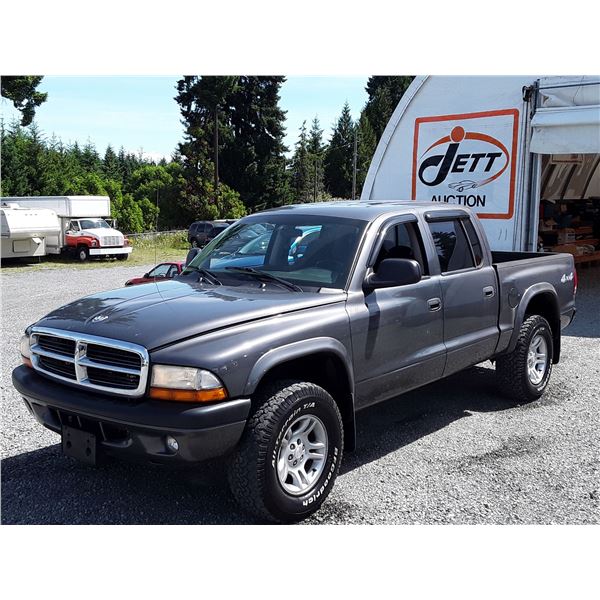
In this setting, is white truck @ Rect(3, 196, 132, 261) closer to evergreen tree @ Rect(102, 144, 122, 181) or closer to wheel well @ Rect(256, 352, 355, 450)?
wheel well @ Rect(256, 352, 355, 450)

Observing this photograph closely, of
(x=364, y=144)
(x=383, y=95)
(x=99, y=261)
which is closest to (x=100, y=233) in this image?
(x=99, y=261)

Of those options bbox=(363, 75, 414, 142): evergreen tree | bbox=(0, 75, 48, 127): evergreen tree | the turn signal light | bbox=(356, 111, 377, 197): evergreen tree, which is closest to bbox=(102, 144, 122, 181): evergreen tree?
bbox=(356, 111, 377, 197): evergreen tree

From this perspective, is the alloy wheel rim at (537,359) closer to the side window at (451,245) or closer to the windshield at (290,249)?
the side window at (451,245)

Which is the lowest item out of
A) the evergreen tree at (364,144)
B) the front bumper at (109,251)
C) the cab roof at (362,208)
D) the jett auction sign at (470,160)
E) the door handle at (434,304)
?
the front bumper at (109,251)

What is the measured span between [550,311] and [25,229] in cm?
2122

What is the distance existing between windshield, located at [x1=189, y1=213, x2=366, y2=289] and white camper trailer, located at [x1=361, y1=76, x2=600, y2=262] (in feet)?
27.0

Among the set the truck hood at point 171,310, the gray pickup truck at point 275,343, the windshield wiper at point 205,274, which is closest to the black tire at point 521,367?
the gray pickup truck at point 275,343

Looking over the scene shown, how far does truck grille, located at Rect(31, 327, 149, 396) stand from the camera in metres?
3.54

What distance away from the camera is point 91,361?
3.72 m

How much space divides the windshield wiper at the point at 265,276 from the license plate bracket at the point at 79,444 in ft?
5.21

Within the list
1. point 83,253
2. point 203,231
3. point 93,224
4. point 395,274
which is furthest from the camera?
point 203,231

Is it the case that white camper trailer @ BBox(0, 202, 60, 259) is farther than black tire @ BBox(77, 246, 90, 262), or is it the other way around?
black tire @ BBox(77, 246, 90, 262)

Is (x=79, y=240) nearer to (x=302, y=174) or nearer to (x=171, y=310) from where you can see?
(x=171, y=310)

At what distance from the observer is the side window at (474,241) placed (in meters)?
→ 5.68
